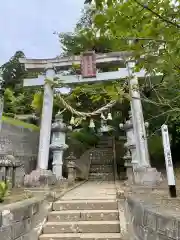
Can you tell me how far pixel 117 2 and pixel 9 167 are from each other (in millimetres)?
4177

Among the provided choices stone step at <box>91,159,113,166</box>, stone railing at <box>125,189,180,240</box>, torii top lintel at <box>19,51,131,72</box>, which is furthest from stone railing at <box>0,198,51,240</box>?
stone step at <box>91,159,113,166</box>

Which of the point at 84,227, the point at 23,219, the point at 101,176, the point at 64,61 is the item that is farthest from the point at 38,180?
the point at 64,61

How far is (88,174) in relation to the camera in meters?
10.5

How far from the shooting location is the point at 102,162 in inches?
464

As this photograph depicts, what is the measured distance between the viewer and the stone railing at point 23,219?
2.94m

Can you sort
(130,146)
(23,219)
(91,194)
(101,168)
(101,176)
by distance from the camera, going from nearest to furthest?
(23,219), (91,194), (130,146), (101,176), (101,168)

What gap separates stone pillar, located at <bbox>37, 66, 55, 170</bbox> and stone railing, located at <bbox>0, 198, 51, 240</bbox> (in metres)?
3.44

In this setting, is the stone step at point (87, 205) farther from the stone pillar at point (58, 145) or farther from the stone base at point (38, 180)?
the stone pillar at point (58, 145)

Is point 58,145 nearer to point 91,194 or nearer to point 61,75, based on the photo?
point 61,75

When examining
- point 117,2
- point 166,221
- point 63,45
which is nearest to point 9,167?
point 166,221

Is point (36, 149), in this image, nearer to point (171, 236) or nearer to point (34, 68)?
point (34, 68)

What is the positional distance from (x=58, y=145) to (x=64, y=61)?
3326mm

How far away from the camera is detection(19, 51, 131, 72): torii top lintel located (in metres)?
8.97

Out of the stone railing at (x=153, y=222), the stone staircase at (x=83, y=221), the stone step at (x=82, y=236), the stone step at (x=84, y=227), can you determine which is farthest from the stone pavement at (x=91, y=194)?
the stone railing at (x=153, y=222)
